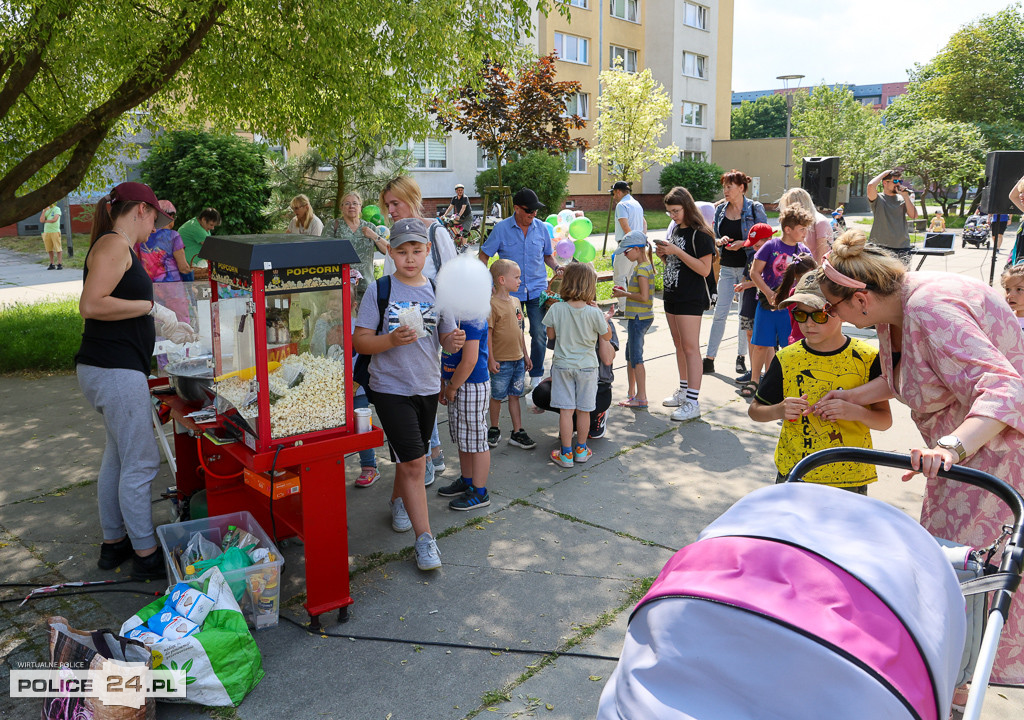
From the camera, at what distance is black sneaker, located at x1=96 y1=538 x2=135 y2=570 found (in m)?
4.45

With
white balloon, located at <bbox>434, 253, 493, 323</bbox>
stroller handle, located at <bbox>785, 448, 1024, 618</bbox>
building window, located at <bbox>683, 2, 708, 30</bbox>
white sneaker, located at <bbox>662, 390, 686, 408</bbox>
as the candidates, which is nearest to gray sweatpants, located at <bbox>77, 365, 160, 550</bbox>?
white balloon, located at <bbox>434, 253, 493, 323</bbox>

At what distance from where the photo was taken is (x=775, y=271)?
6977 mm

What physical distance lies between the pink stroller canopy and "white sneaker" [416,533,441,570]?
8.48 feet

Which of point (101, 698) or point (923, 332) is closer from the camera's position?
point (923, 332)

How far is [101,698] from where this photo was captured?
2957 mm

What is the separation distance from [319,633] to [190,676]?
73cm

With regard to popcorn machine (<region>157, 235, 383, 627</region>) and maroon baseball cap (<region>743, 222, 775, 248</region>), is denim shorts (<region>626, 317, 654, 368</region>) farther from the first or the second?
popcorn machine (<region>157, 235, 383, 627</region>)

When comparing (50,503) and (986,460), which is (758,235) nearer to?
(986,460)

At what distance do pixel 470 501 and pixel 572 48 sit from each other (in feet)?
116

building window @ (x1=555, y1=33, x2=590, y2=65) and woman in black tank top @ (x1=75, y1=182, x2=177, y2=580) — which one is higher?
building window @ (x1=555, y1=33, x2=590, y2=65)

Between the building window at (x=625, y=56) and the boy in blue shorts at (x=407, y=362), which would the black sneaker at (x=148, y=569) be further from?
the building window at (x=625, y=56)

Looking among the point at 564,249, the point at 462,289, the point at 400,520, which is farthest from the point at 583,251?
the point at 462,289

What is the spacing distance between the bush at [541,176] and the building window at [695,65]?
61.2 feet

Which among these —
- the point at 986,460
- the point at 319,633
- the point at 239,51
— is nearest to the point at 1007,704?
the point at 986,460
